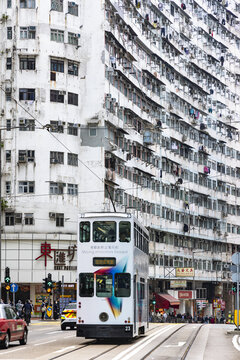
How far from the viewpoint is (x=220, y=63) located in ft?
307

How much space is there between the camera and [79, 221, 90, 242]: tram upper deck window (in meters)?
27.0

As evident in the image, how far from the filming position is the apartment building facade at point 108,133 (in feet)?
198

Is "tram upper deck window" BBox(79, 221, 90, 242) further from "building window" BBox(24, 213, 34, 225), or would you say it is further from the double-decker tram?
"building window" BBox(24, 213, 34, 225)

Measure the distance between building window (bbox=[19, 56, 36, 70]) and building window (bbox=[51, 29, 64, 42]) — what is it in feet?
7.30

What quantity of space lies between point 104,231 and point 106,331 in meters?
3.18

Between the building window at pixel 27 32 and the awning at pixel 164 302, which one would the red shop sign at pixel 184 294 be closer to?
the awning at pixel 164 302

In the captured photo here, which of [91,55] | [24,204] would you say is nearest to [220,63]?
[91,55]

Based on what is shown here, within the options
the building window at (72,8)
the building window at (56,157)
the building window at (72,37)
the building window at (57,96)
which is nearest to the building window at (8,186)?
the building window at (56,157)

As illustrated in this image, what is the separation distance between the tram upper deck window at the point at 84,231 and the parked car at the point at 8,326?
320 centimetres

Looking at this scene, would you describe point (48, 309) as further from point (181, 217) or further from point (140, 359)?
point (140, 359)

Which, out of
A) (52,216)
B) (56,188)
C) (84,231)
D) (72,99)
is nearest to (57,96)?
(72,99)

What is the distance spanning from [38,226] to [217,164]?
35.4m

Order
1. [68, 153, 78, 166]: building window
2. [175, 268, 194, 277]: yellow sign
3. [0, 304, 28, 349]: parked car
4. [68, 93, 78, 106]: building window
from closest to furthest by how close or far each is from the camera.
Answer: [0, 304, 28, 349]: parked car → [68, 153, 78, 166]: building window → [68, 93, 78, 106]: building window → [175, 268, 194, 277]: yellow sign

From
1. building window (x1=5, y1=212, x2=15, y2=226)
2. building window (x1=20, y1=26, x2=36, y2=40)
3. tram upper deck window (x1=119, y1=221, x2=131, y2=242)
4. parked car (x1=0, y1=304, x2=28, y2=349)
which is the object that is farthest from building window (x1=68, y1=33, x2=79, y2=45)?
parked car (x1=0, y1=304, x2=28, y2=349)
